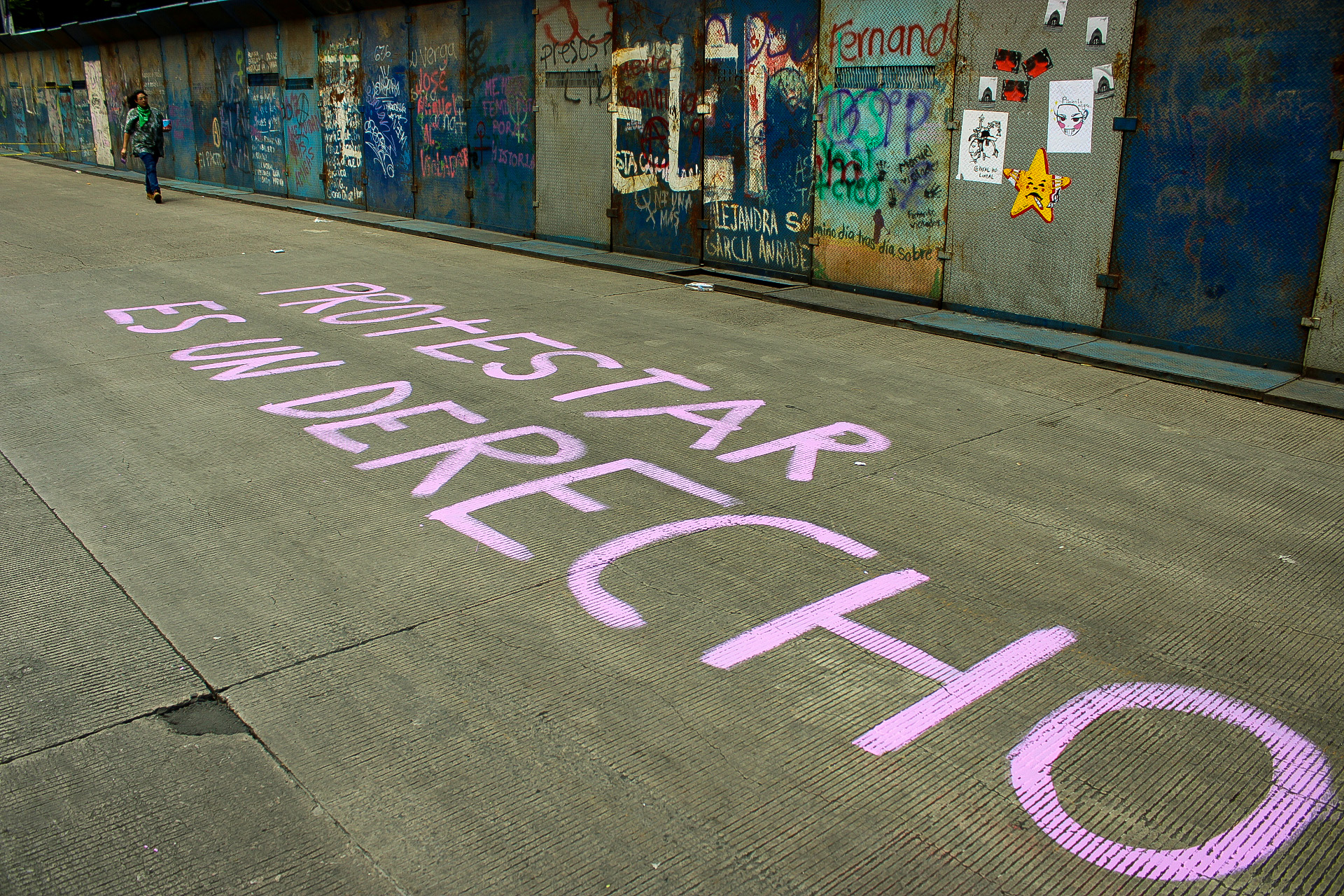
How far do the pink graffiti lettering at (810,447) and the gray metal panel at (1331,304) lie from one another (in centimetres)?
365

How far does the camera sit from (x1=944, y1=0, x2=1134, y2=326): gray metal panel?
27.0ft

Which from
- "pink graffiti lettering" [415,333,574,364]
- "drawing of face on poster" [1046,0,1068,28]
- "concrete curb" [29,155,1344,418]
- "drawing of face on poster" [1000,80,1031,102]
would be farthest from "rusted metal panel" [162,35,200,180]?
"drawing of face on poster" [1046,0,1068,28]

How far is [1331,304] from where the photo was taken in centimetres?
731

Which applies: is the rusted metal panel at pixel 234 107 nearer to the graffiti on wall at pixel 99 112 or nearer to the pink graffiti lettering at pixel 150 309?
the graffiti on wall at pixel 99 112

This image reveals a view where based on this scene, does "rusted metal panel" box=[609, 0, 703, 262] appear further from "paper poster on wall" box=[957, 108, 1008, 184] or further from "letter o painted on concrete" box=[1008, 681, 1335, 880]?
"letter o painted on concrete" box=[1008, 681, 1335, 880]

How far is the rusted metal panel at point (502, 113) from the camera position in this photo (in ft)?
46.1

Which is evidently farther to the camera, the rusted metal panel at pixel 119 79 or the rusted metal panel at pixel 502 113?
the rusted metal panel at pixel 119 79

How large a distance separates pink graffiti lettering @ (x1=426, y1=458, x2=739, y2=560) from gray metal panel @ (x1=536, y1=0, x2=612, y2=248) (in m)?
8.31

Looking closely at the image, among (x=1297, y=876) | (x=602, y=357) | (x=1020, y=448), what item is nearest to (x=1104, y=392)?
(x=1020, y=448)

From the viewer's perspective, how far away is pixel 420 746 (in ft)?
10.2

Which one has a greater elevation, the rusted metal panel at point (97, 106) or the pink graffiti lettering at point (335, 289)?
the rusted metal panel at point (97, 106)

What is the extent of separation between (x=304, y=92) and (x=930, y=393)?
50.6 ft

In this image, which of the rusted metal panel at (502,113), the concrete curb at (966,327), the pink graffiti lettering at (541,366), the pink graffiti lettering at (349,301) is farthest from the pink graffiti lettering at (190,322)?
the rusted metal panel at (502,113)

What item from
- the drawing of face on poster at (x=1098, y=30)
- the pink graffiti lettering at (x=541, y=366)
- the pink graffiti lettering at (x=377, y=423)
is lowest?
the pink graffiti lettering at (x=377, y=423)
